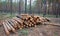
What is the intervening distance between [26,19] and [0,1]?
694 inches

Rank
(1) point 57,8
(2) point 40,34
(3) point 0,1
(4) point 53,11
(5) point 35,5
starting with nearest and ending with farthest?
1. (2) point 40,34
2. (1) point 57,8
3. (4) point 53,11
4. (3) point 0,1
5. (5) point 35,5

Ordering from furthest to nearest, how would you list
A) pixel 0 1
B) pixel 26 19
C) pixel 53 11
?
1. pixel 0 1
2. pixel 53 11
3. pixel 26 19

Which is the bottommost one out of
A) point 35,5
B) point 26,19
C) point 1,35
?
point 1,35

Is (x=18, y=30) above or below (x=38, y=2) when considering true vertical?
below

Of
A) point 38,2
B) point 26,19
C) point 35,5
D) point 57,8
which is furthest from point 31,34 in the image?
point 35,5

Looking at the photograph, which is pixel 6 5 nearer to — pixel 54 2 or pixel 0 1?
pixel 0 1

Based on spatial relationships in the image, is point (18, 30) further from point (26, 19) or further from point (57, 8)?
point (57, 8)

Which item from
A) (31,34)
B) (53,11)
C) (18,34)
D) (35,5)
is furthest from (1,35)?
(35,5)

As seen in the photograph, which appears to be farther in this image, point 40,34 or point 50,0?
point 50,0

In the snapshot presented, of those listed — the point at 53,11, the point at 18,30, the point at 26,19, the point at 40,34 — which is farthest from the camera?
the point at 53,11

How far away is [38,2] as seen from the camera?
24.4 m

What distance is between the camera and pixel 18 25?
7.52 m

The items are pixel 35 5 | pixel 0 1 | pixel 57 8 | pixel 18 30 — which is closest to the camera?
pixel 18 30

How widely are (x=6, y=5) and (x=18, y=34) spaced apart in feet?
61.2
